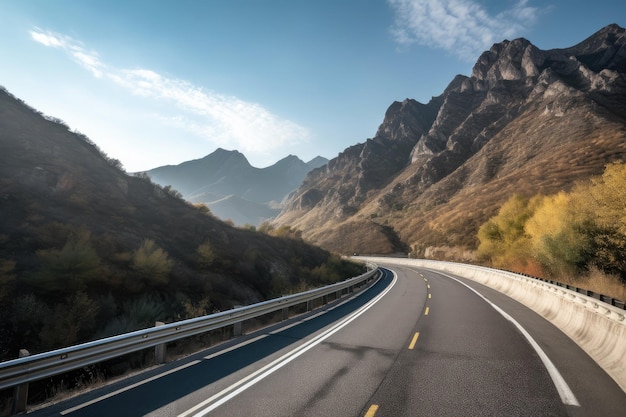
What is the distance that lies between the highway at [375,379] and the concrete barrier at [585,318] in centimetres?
27

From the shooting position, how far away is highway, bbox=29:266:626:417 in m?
4.67

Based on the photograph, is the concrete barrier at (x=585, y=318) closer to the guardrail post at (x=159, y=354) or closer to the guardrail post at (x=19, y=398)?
the guardrail post at (x=159, y=354)

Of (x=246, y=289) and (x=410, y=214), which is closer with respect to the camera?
(x=246, y=289)

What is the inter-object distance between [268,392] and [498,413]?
3.22 m

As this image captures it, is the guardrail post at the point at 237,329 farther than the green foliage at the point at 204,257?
No

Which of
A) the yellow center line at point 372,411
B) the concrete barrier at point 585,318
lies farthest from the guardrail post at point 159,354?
the concrete barrier at point 585,318

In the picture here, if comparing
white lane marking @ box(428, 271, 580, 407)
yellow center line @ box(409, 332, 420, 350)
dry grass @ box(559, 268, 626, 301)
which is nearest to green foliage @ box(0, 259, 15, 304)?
yellow center line @ box(409, 332, 420, 350)

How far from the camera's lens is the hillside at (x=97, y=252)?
9.63m

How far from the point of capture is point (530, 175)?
74.0 metres

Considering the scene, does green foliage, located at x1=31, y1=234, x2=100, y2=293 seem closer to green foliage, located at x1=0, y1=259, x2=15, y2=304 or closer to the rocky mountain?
green foliage, located at x1=0, y1=259, x2=15, y2=304

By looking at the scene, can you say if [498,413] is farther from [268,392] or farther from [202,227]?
[202,227]

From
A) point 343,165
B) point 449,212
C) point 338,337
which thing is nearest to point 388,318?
point 338,337

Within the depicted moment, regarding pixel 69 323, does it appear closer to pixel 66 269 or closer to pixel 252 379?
pixel 66 269

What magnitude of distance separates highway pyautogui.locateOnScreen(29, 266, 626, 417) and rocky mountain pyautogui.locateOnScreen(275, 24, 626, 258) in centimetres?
5579
